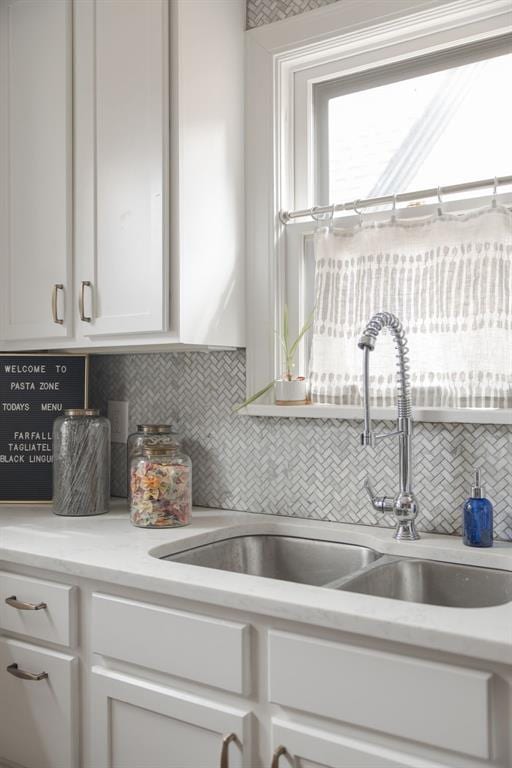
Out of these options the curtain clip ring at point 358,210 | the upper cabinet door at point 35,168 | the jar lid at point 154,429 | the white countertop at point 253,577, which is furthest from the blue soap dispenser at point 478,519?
the upper cabinet door at point 35,168

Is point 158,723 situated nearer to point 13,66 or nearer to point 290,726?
point 290,726

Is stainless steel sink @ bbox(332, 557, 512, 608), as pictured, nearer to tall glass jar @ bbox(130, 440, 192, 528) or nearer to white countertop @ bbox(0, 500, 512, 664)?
white countertop @ bbox(0, 500, 512, 664)

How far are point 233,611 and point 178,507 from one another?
0.58 m

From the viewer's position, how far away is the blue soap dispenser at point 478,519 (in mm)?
1624

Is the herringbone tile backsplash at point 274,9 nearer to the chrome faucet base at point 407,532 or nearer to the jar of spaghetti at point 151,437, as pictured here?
the jar of spaghetti at point 151,437

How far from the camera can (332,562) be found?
1.83 meters

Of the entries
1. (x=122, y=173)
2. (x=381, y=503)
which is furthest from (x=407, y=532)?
(x=122, y=173)

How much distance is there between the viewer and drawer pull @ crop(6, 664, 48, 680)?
64.6 inches

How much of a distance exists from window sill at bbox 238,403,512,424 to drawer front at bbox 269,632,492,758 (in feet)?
2.30

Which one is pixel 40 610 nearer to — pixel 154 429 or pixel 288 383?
pixel 154 429

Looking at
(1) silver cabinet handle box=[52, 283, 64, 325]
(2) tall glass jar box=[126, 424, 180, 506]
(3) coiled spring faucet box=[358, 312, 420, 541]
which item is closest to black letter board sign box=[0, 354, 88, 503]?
(1) silver cabinet handle box=[52, 283, 64, 325]

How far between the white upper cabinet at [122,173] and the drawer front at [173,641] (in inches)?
28.3

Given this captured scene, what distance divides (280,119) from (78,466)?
1168 millimetres

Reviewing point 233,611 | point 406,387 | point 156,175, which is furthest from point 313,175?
point 233,611
